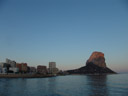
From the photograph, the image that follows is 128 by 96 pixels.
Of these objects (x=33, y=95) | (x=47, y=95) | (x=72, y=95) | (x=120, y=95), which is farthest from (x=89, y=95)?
(x=33, y=95)

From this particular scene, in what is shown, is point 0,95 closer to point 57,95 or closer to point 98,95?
point 57,95

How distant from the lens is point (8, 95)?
47.4 m

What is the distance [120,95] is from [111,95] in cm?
289

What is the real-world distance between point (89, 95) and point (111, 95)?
7.30 metres

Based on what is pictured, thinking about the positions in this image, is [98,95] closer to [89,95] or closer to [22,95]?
[89,95]

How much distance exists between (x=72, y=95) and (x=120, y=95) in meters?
15.6

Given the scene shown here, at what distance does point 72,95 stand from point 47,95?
26.3ft

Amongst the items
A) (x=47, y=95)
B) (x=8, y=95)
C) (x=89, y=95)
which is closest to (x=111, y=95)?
(x=89, y=95)

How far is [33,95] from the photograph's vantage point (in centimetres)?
4641

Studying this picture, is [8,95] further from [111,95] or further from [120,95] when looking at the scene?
[120,95]

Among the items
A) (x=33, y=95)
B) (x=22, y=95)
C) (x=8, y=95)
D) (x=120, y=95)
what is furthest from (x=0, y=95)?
(x=120, y=95)

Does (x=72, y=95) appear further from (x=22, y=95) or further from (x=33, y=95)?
(x=22, y=95)

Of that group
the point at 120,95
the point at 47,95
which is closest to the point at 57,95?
the point at 47,95

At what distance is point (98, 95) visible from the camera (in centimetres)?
4628
